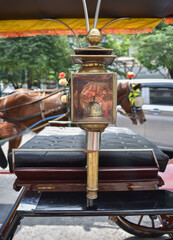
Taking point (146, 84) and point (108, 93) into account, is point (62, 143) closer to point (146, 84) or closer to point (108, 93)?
point (108, 93)

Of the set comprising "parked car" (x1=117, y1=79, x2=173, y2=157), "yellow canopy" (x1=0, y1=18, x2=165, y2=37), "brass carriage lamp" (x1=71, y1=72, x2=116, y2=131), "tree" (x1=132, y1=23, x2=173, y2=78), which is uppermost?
"tree" (x1=132, y1=23, x2=173, y2=78)

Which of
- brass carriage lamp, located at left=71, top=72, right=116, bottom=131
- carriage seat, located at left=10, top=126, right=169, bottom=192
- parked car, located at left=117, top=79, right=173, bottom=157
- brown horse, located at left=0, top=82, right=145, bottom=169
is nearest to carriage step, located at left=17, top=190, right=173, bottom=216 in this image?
carriage seat, located at left=10, top=126, right=169, bottom=192

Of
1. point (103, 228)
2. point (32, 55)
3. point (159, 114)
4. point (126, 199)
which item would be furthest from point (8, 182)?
point (32, 55)

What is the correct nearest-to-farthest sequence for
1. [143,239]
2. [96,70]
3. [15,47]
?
[96,70] < [143,239] < [15,47]

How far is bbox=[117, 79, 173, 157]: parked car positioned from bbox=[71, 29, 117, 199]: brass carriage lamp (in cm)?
421

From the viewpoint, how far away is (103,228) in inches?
101

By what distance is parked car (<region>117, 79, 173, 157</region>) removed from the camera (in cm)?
536

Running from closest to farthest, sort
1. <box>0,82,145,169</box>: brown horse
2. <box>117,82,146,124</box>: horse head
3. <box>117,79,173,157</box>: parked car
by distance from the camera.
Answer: <box>0,82,145,169</box>: brown horse
<box>117,82,146,124</box>: horse head
<box>117,79,173,157</box>: parked car

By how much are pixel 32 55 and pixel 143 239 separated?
10.2 meters

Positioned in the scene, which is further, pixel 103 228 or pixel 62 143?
pixel 103 228

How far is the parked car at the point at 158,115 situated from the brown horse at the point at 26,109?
43.9 inches

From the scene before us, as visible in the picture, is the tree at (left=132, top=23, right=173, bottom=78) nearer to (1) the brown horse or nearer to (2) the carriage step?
(1) the brown horse

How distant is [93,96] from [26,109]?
3.42 m

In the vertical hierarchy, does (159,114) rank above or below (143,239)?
above
